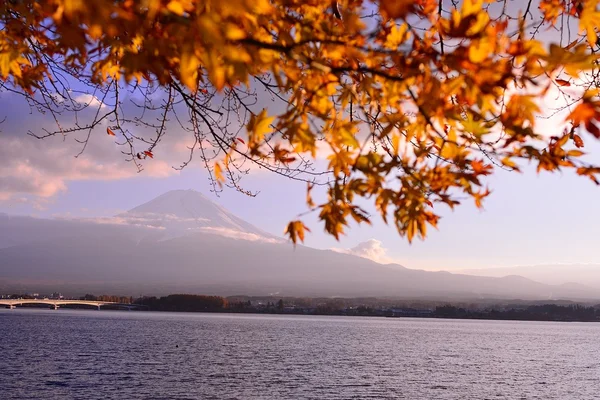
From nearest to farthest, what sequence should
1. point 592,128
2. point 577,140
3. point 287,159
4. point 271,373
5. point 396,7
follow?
point 396,7 → point 592,128 → point 287,159 → point 577,140 → point 271,373

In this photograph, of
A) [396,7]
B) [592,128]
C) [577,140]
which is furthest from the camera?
[577,140]

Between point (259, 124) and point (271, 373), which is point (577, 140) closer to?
point (259, 124)

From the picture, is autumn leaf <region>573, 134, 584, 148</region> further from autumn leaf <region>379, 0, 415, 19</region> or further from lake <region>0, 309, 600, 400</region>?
lake <region>0, 309, 600, 400</region>

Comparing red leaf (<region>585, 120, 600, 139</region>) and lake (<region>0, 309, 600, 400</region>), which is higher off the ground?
red leaf (<region>585, 120, 600, 139</region>)

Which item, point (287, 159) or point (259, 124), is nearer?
point (259, 124)

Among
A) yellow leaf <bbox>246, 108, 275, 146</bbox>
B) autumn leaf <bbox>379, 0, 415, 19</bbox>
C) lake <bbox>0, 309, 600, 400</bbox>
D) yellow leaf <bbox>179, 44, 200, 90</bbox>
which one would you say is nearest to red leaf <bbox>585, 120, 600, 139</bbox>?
autumn leaf <bbox>379, 0, 415, 19</bbox>

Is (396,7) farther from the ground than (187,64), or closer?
farther from the ground

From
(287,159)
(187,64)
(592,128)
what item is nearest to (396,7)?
(187,64)

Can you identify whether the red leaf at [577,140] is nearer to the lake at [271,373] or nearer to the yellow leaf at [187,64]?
the yellow leaf at [187,64]

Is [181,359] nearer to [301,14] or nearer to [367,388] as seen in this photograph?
[367,388]

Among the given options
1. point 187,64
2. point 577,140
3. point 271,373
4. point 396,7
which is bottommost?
point 271,373

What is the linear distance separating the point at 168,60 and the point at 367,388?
45.2 meters

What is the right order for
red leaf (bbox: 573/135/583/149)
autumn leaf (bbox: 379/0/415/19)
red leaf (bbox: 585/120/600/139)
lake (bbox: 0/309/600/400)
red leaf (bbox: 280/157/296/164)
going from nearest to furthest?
autumn leaf (bbox: 379/0/415/19), red leaf (bbox: 585/120/600/139), red leaf (bbox: 280/157/296/164), red leaf (bbox: 573/135/583/149), lake (bbox: 0/309/600/400)

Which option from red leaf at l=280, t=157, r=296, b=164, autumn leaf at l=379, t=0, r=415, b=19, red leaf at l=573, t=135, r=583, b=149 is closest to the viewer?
autumn leaf at l=379, t=0, r=415, b=19
